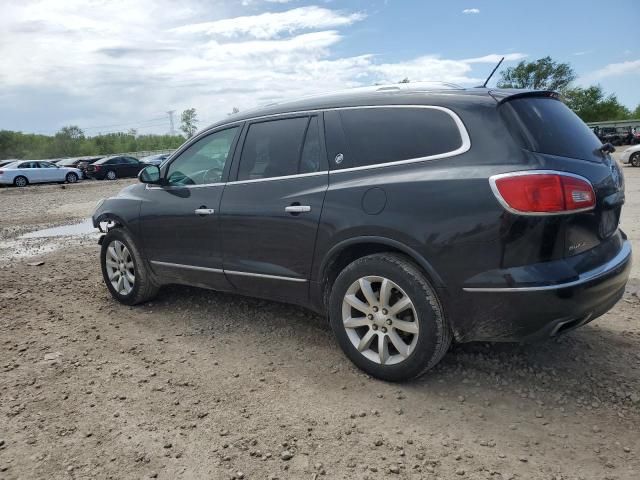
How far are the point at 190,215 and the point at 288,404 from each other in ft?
6.36

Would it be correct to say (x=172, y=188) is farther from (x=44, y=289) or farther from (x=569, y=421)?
(x=569, y=421)

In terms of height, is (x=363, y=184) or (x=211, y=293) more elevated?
(x=363, y=184)

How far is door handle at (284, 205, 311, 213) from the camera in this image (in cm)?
353

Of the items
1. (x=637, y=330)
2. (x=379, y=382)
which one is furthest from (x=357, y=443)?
(x=637, y=330)

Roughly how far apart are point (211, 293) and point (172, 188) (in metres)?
1.27

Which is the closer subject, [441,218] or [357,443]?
[357,443]

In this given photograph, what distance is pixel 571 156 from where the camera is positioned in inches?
117

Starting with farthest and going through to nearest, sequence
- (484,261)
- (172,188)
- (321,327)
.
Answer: (172,188)
(321,327)
(484,261)

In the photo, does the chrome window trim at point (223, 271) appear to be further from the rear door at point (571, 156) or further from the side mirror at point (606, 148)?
the side mirror at point (606, 148)

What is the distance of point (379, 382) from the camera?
10.9 ft

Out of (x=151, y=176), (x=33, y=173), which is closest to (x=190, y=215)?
(x=151, y=176)

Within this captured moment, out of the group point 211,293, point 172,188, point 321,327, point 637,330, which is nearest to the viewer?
point 637,330

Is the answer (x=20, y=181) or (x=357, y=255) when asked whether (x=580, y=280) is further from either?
(x=20, y=181)

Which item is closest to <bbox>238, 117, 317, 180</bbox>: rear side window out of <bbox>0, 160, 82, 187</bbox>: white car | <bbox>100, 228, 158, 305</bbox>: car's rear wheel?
<bbox>100, 228, 158, 305</bbox>: car's rear wheel
